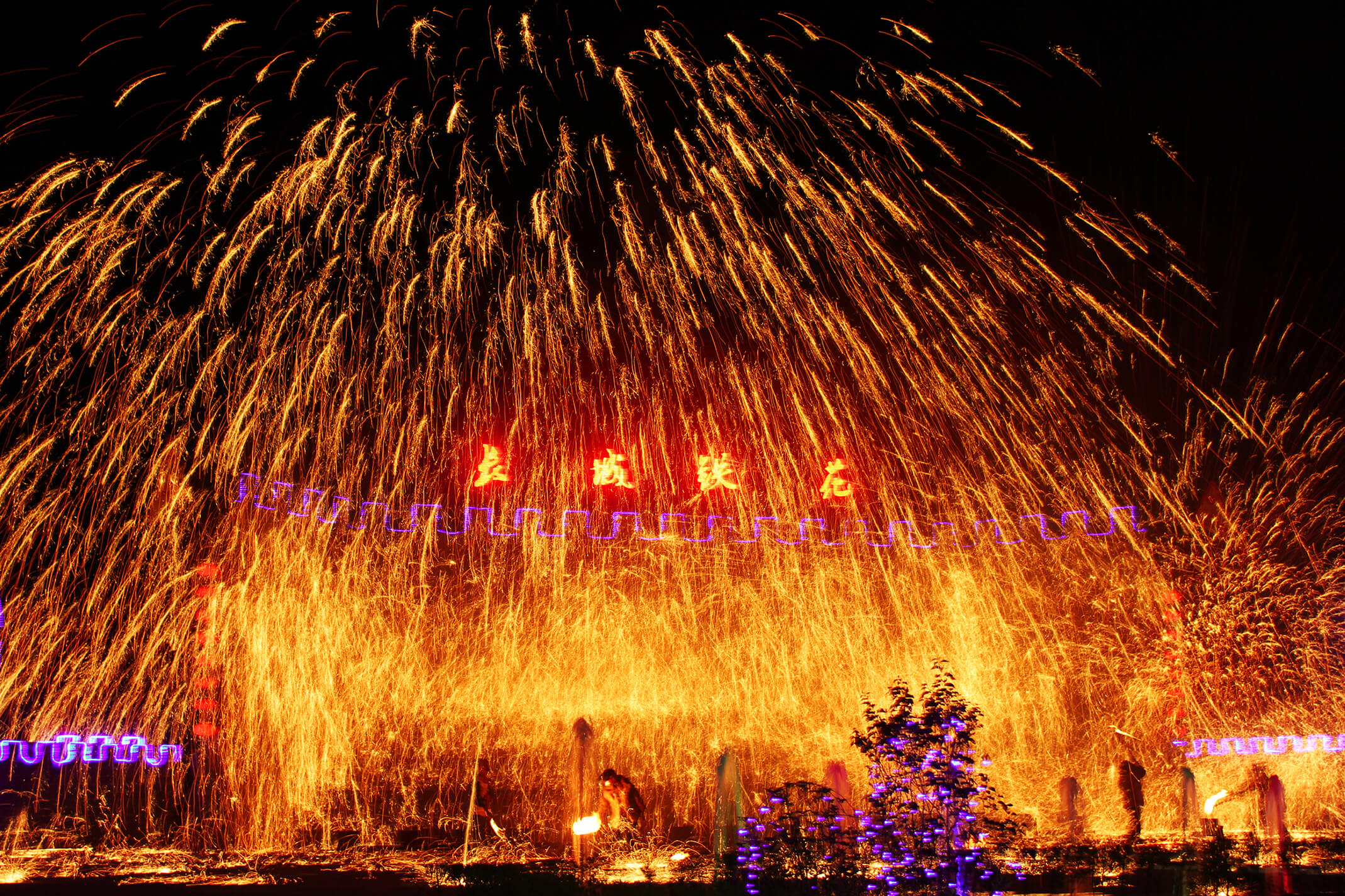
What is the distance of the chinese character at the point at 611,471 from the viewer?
1998 cm

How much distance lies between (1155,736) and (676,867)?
36.3 ft

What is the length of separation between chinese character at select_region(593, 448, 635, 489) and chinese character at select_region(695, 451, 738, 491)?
60.4 inches

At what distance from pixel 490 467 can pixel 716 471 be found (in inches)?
179

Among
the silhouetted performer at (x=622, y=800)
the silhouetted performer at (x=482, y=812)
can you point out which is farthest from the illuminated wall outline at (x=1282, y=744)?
the silhouetted performer at (x=482, y=812)

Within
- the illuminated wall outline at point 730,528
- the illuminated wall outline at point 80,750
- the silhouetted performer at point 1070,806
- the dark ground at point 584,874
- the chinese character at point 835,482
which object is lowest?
the dark ground at point 584,874

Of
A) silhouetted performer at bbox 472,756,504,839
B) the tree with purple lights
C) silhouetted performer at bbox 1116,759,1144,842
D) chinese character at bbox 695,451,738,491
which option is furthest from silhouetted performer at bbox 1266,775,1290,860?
chinese character at bbox 695,451,738,491

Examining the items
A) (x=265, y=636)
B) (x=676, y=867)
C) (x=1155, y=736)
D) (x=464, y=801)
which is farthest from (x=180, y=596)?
(x=1155, y=736)

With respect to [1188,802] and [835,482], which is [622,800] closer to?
[1188,802]

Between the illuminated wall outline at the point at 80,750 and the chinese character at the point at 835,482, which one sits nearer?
the illuminated wall outline at the point at 80,750

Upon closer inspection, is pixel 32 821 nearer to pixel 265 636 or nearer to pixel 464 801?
pixel 265 636

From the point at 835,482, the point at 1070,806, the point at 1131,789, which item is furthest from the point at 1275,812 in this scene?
the point at 835,482

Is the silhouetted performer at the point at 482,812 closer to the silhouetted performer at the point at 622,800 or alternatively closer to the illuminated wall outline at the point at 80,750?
→ the silhouetted performer at the point at 622,800

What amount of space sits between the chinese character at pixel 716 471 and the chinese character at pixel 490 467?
402 centimetres

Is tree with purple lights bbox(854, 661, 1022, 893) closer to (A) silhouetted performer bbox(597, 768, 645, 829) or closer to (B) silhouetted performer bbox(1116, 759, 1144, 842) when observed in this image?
(A) silhouetted performer bbox(597, 768, 645, 829)
